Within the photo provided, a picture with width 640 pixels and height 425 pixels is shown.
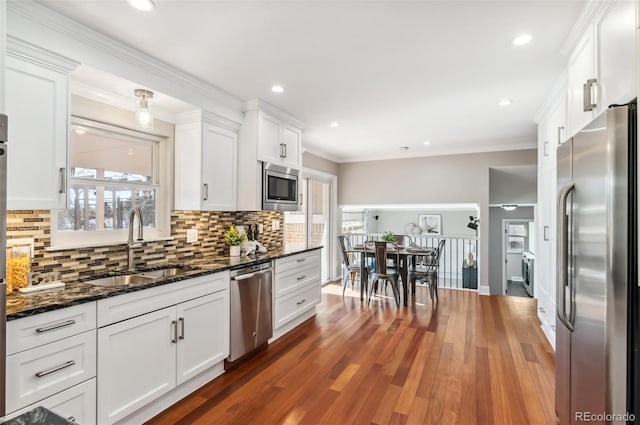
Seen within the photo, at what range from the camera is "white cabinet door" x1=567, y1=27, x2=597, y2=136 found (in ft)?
5.93

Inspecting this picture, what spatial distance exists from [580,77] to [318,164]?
14.0 feet

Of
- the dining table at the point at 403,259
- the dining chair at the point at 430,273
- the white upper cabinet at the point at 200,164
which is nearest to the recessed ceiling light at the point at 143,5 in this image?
the white upper cabinet at the point at 200,164

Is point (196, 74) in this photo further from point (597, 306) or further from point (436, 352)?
point (436, 352)

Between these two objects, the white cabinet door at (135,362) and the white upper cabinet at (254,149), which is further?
the white upper cabinet at (254,149)

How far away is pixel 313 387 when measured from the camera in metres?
2.53

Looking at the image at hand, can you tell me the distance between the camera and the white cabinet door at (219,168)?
301cm

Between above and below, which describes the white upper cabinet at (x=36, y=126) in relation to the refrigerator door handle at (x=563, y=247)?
above

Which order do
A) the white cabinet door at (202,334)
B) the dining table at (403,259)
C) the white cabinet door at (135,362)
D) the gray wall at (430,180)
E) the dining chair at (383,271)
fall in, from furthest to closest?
the gray wall at (430,180) < the dining table at (403,259) < the dining chair at (383,271) < the white cabinet door at (202,334) < the white cabinet door at (135,362)

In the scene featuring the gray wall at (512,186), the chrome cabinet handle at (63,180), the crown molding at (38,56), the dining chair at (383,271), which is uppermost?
the crown molding at (38,56)

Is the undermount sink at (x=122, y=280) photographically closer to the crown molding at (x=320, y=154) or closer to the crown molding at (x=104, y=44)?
the crown molding at (x=104, y=44)

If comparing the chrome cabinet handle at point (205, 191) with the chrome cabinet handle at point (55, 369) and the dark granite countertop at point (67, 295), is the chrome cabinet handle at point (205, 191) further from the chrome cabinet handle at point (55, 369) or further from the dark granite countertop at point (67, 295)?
the chrome cabinet handle at point (55, 369)

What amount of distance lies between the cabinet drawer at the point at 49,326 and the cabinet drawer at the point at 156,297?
0.23 ft

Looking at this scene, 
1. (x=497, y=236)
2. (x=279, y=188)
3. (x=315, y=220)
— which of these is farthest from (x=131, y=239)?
(x=497, y=236)

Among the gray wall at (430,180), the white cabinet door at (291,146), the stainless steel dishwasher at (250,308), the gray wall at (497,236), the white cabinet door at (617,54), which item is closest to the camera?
the white cabinet door at (617,54)
